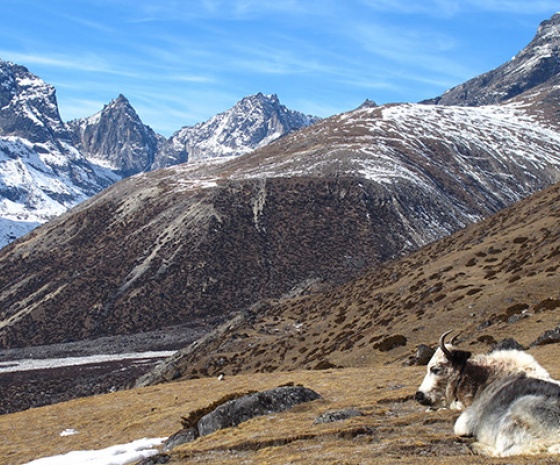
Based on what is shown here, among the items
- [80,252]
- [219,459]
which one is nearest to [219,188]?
[80,252]

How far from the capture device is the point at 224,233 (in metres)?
170

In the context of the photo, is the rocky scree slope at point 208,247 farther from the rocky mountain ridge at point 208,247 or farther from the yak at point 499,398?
the yak at point 499,398

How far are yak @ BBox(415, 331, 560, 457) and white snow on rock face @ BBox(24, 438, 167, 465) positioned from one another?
39.1 ft

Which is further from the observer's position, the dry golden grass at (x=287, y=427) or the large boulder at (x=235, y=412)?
the large boulder at (x=235, y=412)

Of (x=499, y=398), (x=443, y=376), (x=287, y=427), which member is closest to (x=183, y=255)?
(x=287, y=427)

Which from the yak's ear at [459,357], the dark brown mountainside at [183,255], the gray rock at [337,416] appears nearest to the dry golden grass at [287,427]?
the gray rock at [337,416]

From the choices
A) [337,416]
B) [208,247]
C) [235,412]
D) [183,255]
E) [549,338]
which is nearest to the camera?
[337,416]

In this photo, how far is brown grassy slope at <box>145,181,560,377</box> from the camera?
132ft

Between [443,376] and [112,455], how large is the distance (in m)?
14.0

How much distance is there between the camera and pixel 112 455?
21.8m

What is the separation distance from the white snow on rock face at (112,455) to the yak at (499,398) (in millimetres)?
11931

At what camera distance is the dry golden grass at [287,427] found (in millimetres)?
12195

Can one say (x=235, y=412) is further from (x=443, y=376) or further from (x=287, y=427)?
(x=443, y=376)

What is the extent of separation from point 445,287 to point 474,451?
1806 inches
